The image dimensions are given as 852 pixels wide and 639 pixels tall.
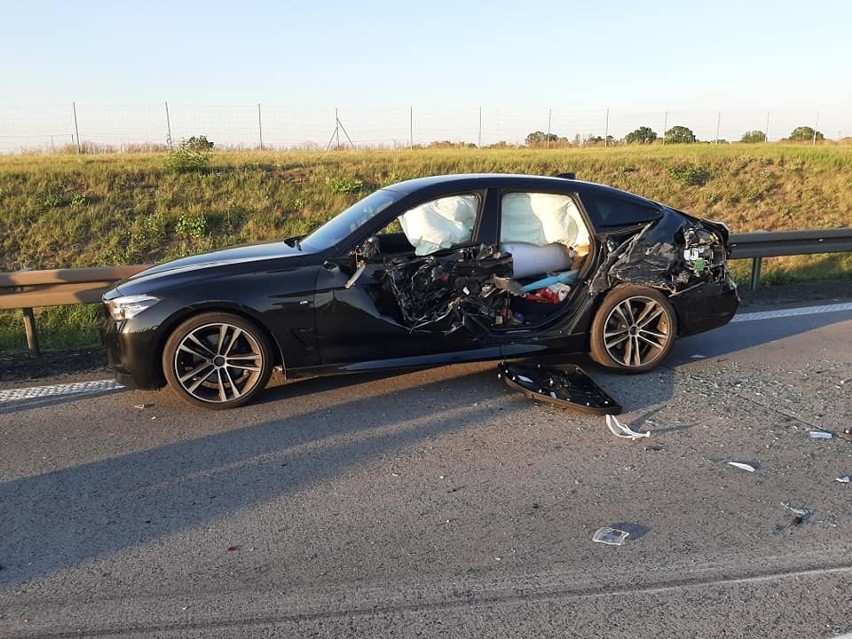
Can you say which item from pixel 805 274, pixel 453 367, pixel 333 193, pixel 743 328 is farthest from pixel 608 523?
pixel 333 193

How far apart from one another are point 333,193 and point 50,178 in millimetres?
5195

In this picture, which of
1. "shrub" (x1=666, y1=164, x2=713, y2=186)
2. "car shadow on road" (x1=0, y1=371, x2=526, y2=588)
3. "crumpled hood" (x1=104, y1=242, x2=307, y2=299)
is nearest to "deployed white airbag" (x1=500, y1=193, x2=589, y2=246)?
"car shadow on road" (x1=0, y1=371, x2=526, y2=588)

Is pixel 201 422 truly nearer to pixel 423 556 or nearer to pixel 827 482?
pixel 423 556

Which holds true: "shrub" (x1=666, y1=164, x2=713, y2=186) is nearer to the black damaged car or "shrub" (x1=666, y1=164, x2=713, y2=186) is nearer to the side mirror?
the black damaged car

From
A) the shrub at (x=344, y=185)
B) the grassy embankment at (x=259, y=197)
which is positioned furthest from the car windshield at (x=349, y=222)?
the shrub at (x=344, y=185)

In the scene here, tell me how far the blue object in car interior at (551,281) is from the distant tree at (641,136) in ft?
99.4

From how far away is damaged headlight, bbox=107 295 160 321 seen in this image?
486 cm

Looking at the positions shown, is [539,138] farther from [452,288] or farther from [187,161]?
[452,288]

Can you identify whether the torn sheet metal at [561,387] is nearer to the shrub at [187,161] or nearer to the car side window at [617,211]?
the car side window at [617,211]

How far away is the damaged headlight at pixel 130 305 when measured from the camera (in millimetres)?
4859

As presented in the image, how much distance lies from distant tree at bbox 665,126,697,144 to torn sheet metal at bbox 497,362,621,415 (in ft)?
104

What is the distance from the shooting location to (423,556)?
3.21 metres

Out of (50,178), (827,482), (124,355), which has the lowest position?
(827,482)

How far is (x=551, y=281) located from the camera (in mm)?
5832
